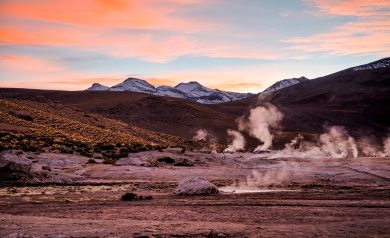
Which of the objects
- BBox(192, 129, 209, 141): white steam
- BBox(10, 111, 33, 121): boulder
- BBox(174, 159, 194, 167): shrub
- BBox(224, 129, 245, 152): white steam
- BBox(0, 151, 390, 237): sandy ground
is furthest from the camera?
BBox(192, 129, 209, 141): white steam

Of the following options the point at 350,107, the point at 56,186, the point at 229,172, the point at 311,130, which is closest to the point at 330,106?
the point at 350,107

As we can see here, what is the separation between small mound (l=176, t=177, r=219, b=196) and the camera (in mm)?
19516

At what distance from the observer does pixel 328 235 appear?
37.2 feet

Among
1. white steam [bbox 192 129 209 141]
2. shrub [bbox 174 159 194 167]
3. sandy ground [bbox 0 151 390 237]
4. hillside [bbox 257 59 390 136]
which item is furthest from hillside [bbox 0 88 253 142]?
sandy ground [bbox 0 151 390 237]

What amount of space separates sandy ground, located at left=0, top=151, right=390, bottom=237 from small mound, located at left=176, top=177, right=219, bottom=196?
1.72ft

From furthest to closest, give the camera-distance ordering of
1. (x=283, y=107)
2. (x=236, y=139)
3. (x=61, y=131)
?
(x=283, y=107)
(x=236, y=139)
(x=61, y=131)

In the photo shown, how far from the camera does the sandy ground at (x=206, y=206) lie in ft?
38.9

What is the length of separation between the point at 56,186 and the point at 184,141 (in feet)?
151

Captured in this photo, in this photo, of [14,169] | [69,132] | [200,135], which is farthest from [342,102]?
[14,169]

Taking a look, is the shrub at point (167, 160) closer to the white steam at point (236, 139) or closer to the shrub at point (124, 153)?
the shrub at point (124, 153)

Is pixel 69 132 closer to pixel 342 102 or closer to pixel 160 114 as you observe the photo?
pixel 160 114

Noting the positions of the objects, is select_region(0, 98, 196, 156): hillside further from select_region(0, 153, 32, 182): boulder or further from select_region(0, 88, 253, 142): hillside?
select_region(0, 153, 32, 182): boulder

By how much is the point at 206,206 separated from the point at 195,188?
346 centimetres

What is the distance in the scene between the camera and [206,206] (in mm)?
16188
